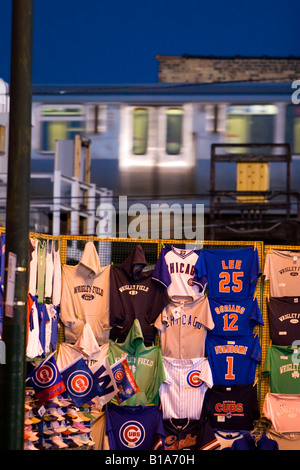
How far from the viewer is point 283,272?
12.3 m

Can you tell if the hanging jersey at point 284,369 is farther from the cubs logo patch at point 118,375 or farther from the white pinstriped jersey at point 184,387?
the cubs logo patch at point 118,375

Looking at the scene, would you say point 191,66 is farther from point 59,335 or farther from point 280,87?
point 59,335

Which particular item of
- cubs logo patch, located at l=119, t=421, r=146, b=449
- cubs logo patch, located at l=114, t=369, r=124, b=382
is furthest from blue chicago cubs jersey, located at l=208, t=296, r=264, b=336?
cubs logo patch, located at l=119, t=421, r=146, b=449

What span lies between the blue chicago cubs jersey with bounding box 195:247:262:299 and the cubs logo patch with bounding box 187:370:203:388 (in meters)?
1.14

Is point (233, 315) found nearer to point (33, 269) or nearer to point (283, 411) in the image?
point (283, 411)

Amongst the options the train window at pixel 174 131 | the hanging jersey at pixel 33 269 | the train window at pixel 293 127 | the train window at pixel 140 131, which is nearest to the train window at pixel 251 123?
the train window at pixel 293 127

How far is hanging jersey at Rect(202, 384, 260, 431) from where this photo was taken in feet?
39.7

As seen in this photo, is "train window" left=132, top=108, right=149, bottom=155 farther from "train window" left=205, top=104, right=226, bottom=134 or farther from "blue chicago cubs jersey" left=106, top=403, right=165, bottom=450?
"blue chicago cubs jersey" left=106, top=403, right=165, bottom=450

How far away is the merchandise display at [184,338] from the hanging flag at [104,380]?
1.61 feet

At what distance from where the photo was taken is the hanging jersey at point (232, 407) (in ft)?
39.7

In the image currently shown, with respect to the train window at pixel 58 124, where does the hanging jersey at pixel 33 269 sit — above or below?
below

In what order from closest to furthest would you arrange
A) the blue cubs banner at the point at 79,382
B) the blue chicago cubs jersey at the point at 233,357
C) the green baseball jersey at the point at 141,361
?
the blue cubs banner at the point at 79,382, the green baseball jersey at the point at 141,361, the blue chicago cubs jersey at the point at 233,357

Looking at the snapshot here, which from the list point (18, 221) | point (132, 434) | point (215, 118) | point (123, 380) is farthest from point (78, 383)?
point (215, 118)
